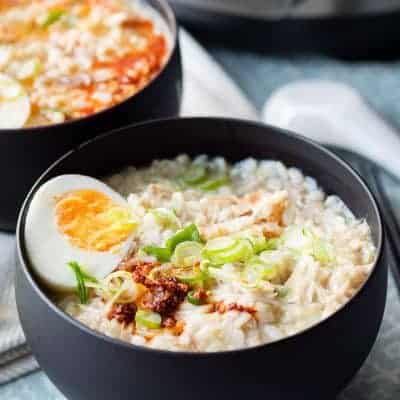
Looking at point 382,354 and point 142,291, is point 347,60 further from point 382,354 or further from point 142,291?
point 142,291

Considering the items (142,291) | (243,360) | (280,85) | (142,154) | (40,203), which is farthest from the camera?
(280,85)

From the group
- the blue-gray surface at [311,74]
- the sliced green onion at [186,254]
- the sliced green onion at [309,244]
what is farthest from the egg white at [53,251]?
the blue-gray surface at [311,74]

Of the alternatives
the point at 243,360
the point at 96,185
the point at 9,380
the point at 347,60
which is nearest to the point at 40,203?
the point at 96,185

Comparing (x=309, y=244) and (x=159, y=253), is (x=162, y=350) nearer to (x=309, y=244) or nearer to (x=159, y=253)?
(x=159, y=253)

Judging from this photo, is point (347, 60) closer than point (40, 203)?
No

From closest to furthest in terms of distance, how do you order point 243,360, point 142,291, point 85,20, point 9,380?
point 243,360, point 142,291, point 9,380, point 85,20

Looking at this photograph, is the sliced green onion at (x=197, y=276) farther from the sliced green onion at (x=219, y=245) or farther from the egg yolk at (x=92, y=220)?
the egg yolk at (x=92, y=220)

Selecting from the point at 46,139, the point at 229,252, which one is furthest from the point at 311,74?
the point at 229,252

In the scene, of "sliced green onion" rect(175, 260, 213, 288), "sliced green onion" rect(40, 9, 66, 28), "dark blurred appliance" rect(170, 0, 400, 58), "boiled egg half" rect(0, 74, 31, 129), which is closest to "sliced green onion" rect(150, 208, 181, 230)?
"sliced green onion" rect(175, 260, 213, 288)
